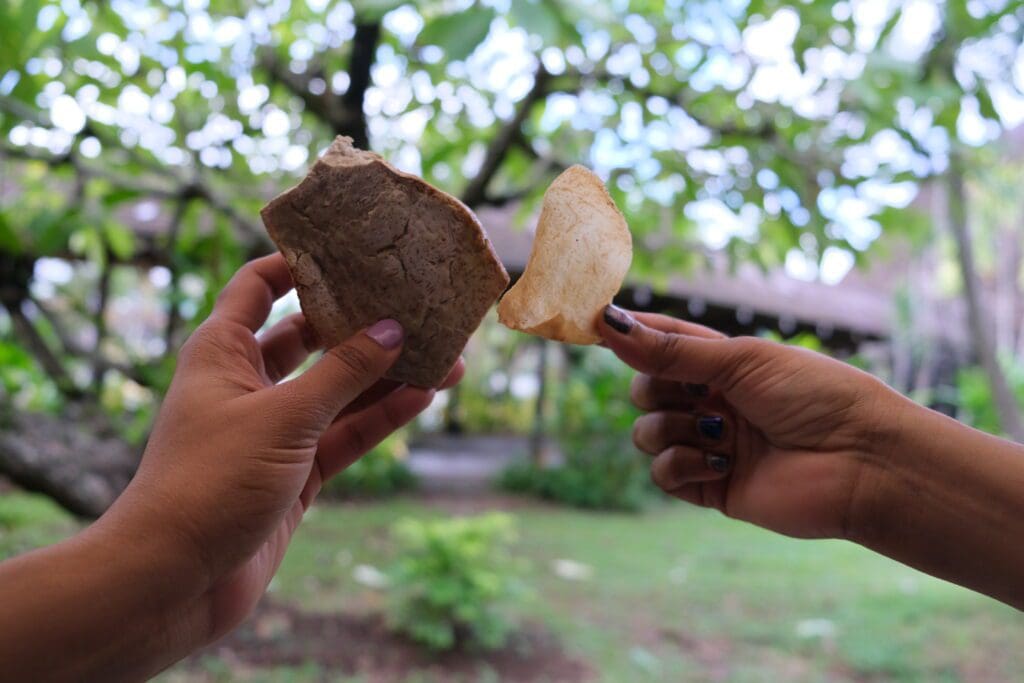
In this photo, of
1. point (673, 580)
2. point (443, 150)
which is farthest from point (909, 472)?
point (673, 580)

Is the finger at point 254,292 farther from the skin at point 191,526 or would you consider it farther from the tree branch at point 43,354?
the tree branch at point 43,354

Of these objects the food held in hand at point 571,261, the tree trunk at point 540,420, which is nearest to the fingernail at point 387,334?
the food held in hand at point 571,261

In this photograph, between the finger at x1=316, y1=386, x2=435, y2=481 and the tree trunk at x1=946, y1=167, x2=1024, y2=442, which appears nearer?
the finger at x1=316, y1=386, x2=435, y2=481

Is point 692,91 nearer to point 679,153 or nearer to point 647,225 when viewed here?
point 679,153

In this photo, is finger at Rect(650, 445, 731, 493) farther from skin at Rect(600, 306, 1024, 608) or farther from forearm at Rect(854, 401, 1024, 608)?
forearm at Rect(854, 401, 1024, 608)

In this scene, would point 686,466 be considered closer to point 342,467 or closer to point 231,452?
point 342,467

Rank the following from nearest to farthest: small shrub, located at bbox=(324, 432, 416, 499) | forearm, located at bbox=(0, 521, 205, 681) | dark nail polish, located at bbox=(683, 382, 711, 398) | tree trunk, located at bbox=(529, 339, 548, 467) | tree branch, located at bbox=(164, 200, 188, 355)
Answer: forearm, located at bbox=(0, 521, 205, 681) → dark nail polish, located at bbox=(683, 382, 711, 398) → tree branch, located at bbox=(164, 200, 188, 355) → small shrub, located at bbox=(324, 432, 416, 499) → tree trunk, located at bbox=(529, 339, 548, 467)

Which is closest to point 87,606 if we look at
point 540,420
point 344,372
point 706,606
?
point 344,372

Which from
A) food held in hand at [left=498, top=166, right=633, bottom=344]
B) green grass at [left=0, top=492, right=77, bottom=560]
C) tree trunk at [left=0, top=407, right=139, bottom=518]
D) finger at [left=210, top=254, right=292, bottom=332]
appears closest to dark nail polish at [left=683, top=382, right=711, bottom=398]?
food held in hand at [left=498, top=166, right=633, bottom=344]
